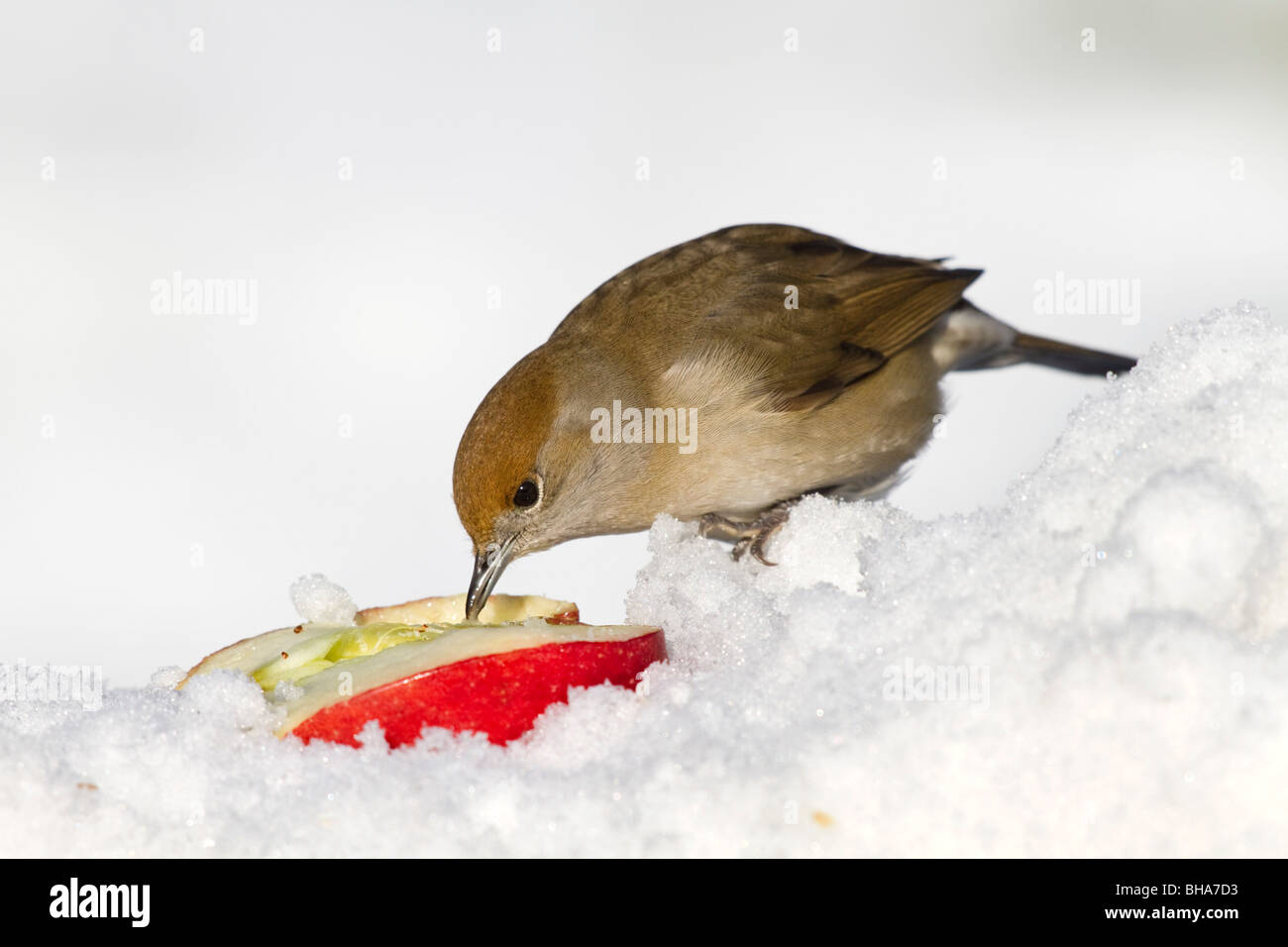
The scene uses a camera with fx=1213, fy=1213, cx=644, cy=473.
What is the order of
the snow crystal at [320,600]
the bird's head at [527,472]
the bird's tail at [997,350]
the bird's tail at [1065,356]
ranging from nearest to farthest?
the snow crystal at [320,600]
the bird's head at [527,472]
the bird's tail at [997,350]
the bird's tail at [1065,356]

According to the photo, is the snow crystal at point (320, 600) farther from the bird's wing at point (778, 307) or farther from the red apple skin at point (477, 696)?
the bird's wing at point (778, 307)

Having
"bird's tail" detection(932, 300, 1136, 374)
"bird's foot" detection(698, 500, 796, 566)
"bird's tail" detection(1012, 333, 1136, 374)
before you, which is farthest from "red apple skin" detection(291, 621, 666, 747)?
"bird's tail" detection(1012, 333, 1136, 374)

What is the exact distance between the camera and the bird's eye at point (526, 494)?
2.70m

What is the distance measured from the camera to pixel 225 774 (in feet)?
5.09

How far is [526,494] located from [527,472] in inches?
2.1

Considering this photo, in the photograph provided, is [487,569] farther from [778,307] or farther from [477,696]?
[778,307]

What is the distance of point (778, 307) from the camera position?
131 inches

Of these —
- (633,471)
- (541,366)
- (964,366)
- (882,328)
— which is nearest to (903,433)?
(882,328)

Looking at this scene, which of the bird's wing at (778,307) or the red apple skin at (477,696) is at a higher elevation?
the bird's wing at (778,307)

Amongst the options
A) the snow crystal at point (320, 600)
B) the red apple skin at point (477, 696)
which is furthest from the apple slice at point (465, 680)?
the snow crystal at point (320, 600)

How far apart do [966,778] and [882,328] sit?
2.25 m

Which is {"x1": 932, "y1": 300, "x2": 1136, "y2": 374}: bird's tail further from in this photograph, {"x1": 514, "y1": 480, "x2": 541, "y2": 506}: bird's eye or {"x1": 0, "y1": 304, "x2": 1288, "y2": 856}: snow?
{"x1": 0, "y1": 304, "x2": 1288, "y2": 856}: snow
